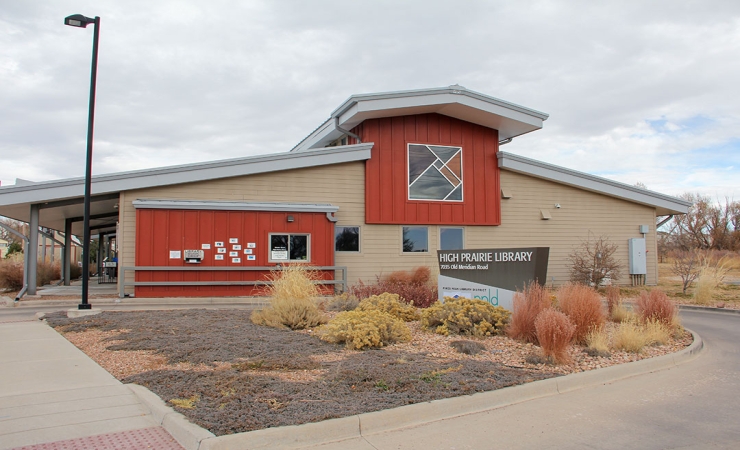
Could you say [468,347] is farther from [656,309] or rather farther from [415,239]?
[415,239]

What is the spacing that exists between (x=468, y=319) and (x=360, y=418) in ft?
16.6

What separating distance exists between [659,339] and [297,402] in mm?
6833

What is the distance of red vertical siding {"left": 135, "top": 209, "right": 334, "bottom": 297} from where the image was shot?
17.1m

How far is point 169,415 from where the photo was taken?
17.2ft

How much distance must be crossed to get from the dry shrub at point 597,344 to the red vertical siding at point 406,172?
37.9 feet

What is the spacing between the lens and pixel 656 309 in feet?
35.8

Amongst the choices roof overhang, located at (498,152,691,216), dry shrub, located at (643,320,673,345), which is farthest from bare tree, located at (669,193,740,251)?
dry shrub, located at (643,320,673,345)

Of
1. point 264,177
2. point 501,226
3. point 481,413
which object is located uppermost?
point 264,177

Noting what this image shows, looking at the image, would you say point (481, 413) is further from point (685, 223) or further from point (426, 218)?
point (685, 223)

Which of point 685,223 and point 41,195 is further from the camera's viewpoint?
point 685,223

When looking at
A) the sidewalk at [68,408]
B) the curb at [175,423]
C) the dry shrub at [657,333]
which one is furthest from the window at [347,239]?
the curb at [175,423]

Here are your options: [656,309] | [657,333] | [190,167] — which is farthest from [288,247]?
[657,333]

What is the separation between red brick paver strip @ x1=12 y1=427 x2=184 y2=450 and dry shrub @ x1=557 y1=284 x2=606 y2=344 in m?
6.56

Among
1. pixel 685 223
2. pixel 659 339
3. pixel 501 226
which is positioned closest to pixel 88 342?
pixel 659 339
